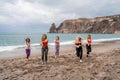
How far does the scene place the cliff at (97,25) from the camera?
171 m

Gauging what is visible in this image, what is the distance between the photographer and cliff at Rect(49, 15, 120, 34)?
171375 mm

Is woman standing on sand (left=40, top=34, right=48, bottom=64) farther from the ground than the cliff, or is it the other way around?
the cliff

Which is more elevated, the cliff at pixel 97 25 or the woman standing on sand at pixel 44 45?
the cliff at pixel 97 25

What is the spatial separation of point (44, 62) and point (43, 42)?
1.05m

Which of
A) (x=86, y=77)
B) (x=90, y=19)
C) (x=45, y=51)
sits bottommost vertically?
(x=86, y=77)

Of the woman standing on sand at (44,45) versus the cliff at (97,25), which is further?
the cliff at (97,25)

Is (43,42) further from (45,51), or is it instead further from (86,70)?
(86,70)

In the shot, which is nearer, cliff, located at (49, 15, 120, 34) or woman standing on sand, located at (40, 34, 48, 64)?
woman standing on sand, located at (40, 34, 48, 64)

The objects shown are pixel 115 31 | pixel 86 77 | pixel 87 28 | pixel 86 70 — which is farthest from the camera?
pixel 87 28

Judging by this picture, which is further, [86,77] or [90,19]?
[90,19]

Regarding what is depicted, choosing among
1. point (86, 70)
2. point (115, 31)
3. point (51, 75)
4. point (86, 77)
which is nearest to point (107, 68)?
point (86, 70)

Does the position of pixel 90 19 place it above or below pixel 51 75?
above

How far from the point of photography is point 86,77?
8.35 metres

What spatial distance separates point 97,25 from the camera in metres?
180
